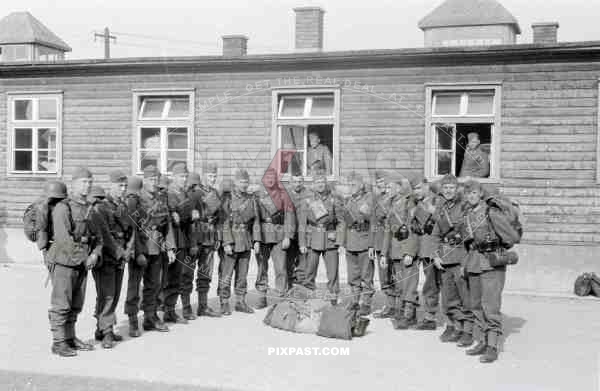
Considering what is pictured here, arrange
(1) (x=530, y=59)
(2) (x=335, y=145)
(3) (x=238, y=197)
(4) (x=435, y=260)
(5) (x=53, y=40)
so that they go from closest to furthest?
1. (4) (x=435, y=260)
2. (3) (x=238, y=197)
3. (1) (x=530, y=59)
4. (2) (x=335, y=145)
5. (5) (x=53, y=40)

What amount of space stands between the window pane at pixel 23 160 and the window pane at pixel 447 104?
938 cm

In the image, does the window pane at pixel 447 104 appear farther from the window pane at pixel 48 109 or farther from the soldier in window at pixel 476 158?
the window pane at pixel 48 109

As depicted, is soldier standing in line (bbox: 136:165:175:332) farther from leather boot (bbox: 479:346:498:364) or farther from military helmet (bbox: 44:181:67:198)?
leather boot (bbox: 479:346:498:364)

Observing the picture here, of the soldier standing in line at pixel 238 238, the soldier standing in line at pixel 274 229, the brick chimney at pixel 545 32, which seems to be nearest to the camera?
the soldier standing in line at pixel 238 238

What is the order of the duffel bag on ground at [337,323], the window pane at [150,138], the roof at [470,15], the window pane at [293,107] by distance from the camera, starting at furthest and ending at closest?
the roof at [470,15]
the window pane at [150,138]
the window pane at [293,107]
the duffel bag on ground at [337,323]

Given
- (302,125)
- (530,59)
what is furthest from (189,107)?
(530,59)

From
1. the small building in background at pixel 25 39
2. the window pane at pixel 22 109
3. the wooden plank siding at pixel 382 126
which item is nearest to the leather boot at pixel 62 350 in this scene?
the wooden plank siding at pixel 382 126

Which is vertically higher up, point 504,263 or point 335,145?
point 335,145

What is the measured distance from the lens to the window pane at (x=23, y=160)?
16828 millimetres

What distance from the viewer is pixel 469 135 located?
1384 centimetres

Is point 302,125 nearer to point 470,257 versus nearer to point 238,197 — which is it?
point 238,197

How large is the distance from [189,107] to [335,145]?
11.1ft

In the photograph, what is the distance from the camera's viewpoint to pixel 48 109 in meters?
16.8

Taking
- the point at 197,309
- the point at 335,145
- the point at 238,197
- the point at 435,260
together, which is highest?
the point at 335,145
